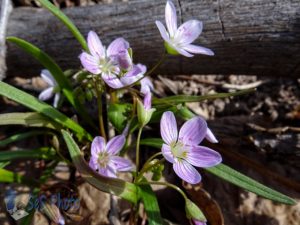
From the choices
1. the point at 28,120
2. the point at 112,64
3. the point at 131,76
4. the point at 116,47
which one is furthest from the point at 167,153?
the point at 28,120

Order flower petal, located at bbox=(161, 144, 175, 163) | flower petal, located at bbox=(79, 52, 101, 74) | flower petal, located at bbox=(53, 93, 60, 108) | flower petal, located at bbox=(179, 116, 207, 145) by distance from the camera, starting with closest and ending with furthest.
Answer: flower petal, located at bbox=(161, 144, 175, 163)
flower petal, located at bbox=(179, 116, 207, 145)
flower petal, located at bbox=(79, 52, 101, 74)
flower petal, located at bbox=(53, 93, 60, 108)

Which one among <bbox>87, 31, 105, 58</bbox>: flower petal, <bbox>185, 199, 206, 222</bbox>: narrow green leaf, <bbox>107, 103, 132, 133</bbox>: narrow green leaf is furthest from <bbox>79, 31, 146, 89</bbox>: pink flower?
<bbox>185, 199, 206, 222</bbox>: narrow green leaf

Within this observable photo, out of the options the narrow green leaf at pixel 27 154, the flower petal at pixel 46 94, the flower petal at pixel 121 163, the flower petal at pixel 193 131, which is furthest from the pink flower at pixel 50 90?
the flower petal at pixel 193 131

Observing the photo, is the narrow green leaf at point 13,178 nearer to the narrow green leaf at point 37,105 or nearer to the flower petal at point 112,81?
the narrow green leaf at point 37,105

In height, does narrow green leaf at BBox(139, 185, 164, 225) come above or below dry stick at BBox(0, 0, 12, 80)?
below

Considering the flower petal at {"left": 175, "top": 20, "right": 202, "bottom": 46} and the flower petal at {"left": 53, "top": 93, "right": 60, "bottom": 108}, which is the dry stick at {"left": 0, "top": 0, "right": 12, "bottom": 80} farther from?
the flower petal at {"left": 175, "top": 20, "right": 202, "bottom": 46}

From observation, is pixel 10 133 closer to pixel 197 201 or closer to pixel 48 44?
pixel 48 44

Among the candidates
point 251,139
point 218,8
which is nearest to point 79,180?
point 251,139
